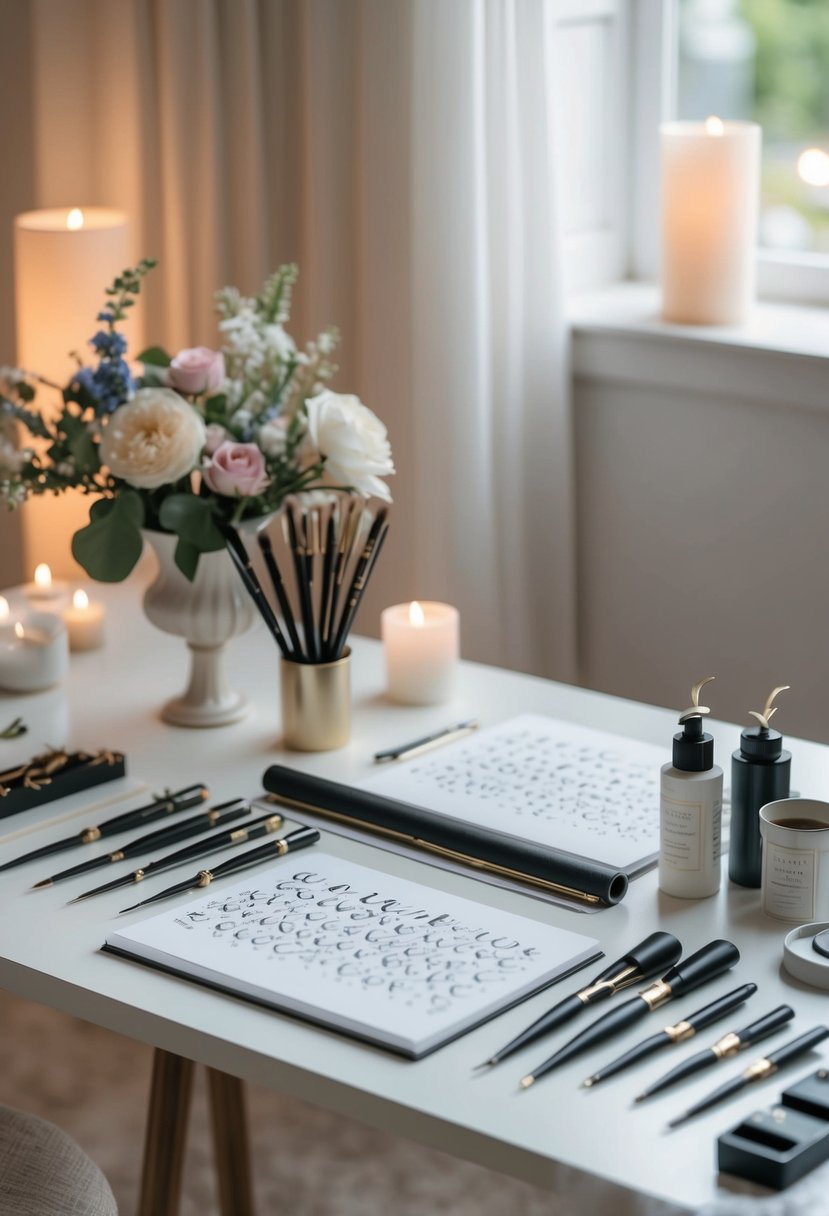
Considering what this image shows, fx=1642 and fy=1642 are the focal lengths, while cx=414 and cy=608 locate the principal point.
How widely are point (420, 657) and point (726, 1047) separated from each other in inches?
26.0

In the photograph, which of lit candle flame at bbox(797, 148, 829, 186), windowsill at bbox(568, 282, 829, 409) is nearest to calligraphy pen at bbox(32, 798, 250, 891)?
windowsill at bbox(568, 282, 829, 409)

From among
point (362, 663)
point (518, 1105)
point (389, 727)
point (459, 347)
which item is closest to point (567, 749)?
point (389, 727)

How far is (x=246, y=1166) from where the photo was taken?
189 centimetres

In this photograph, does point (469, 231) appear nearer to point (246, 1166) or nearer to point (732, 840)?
point (732, 840)

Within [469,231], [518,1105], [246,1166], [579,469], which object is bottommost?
[246,1166]

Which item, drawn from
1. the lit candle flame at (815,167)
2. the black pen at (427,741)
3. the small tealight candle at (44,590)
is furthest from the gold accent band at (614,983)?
the lit candle flame at (815,167)

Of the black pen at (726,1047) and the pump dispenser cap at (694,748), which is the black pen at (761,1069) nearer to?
the black pen at (726,1047)

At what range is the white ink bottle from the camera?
119 cm

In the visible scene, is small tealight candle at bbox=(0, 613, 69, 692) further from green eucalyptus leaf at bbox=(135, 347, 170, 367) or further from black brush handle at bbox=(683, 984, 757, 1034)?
black brush handle at bbox=(683, 984, 757, 1034)

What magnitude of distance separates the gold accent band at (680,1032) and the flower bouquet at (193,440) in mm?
620

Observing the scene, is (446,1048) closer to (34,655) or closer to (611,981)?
(611,981)

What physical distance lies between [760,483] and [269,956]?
3.61 ft

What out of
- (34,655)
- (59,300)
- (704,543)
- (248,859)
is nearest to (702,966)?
(248,859)

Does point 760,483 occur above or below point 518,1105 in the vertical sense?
above
